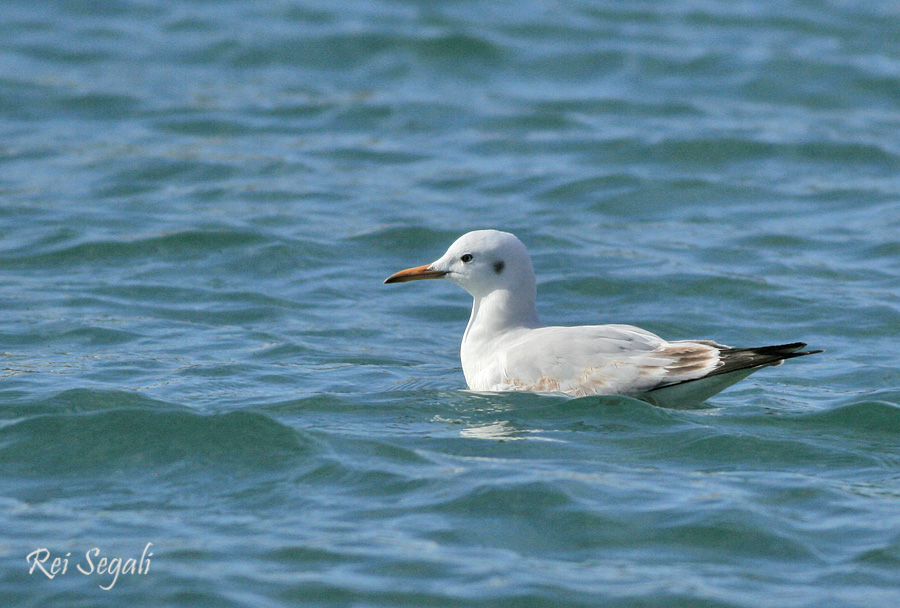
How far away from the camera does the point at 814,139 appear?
13523 mm

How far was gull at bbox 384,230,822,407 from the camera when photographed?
249 inches

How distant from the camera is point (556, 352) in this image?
6.65 meters

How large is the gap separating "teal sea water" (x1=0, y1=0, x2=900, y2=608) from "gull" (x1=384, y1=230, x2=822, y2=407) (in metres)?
0.14

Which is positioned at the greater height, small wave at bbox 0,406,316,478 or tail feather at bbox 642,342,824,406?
tail feather at bbox 642,342,824,406

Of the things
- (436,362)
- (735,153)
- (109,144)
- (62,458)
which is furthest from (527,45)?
(62,458)

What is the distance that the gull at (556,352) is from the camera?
6.32 meters

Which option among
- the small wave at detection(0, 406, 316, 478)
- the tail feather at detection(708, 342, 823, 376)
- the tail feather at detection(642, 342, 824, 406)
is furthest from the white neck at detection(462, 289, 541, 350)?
the small wave at detection(0, 406, 316, 478)

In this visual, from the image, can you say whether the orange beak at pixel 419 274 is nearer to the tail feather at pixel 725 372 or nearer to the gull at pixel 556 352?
the gull at pixel 556 352

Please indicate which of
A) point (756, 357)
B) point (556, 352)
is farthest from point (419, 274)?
point (756, 357)

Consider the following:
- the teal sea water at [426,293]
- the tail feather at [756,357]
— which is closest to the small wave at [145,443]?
the teal sea water at [426,293]

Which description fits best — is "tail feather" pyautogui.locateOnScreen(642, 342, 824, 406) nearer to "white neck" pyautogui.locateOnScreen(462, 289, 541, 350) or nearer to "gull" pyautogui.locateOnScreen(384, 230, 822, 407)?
"gull" pyautogui.locateOnScreen(384, 230, 822, 407)

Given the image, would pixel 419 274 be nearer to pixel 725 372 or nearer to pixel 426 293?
pixel 725 372

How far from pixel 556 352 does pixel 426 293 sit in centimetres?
337

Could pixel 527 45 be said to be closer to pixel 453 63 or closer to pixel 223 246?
pixel 453 63
